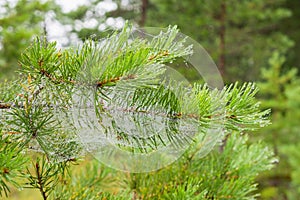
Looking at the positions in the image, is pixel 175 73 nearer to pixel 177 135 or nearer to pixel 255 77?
pixel 177 135

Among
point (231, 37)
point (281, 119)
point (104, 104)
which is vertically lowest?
point (104, 104)

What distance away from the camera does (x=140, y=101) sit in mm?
650

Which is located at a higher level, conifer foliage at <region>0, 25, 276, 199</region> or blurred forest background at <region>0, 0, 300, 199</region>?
blurred forest background at <region>0, 0, 300, 199</region>

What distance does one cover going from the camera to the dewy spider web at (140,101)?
1.98 ft

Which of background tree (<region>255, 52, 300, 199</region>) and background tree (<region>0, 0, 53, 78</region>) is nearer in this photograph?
background tree (<region>0, 0, 53, 78</region>)

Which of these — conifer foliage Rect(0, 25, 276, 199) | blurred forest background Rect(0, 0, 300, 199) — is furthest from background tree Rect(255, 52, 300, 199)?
conifer foliage Rect(0, 25, 276, 199)

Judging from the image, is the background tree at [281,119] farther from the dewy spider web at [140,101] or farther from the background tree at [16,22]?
the dewy spider web at [140,101]

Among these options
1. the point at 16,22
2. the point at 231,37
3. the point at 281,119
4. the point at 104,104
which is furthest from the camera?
the point at 231,37

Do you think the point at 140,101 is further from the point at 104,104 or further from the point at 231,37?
the point at 231,37

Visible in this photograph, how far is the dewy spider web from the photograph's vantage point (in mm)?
602

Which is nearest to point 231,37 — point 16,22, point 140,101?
point 16,22

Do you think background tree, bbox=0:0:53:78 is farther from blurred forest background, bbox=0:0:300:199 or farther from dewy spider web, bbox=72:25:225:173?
dewy spider web, bbox=72:25:225:173

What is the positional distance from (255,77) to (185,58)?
22.3ft

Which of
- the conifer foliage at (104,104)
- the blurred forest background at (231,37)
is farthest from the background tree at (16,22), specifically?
the conifer foliage at (104,104)
